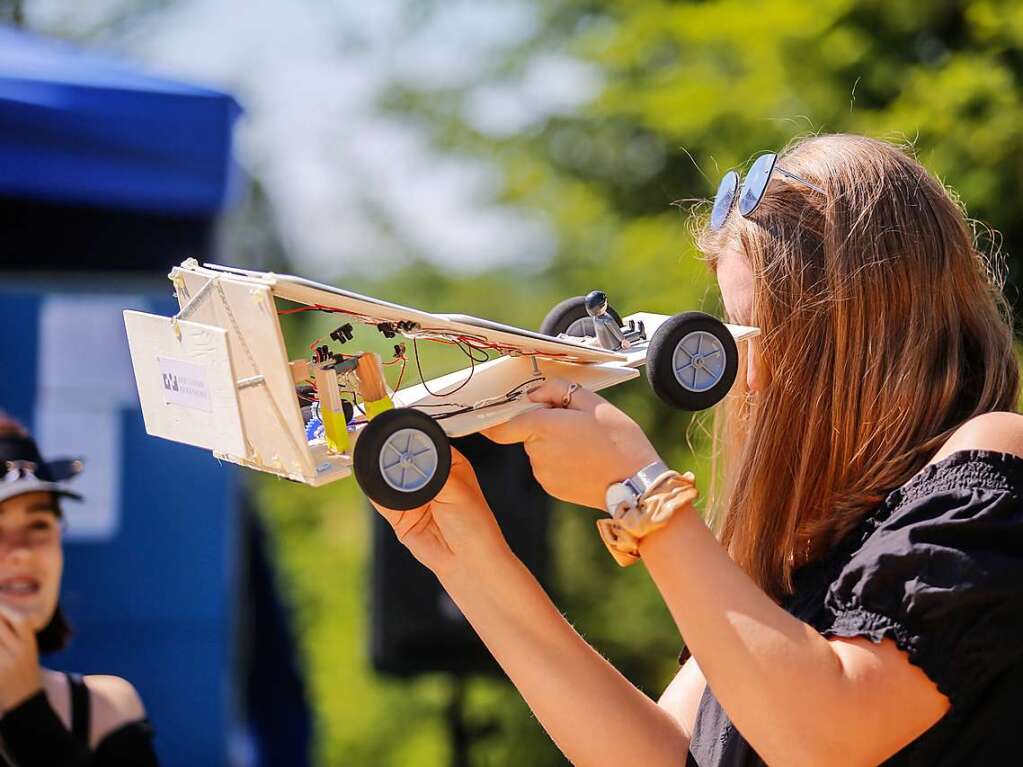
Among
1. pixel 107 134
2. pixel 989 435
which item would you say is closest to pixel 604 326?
pixel 989 435

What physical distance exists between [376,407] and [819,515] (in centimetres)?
52

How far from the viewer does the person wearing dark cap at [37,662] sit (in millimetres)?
2463

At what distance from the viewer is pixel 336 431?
1343 mm

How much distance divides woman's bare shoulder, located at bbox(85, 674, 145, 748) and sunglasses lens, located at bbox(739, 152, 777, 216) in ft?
5.86

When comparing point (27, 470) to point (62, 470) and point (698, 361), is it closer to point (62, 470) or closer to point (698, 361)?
point (62, 470)

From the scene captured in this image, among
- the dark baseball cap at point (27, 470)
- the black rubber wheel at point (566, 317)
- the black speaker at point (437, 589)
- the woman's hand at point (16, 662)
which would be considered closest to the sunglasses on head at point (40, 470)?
the dark baseball cap at point (27, 470)

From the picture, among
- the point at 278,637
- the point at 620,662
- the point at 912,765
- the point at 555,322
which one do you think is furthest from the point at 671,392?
the point at 620,662

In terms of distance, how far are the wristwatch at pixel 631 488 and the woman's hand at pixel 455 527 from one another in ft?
1.01

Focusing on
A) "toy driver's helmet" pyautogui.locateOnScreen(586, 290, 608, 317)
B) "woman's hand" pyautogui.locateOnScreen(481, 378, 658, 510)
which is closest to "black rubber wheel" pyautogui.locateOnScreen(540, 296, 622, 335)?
"toy driver's helmet" pyautogui.locateOnScreen(586, 290, 608, 317)

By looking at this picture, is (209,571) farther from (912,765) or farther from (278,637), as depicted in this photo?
(912,765)

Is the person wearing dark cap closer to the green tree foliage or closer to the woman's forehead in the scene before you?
the green tree foliage

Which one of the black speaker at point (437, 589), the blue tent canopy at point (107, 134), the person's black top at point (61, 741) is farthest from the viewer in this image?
the black speaker at point (437, 589)

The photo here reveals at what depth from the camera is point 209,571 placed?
12.1 feet

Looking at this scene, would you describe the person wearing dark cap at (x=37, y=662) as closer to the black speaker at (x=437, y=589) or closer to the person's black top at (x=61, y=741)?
the person's black top at (x=61, y=741)
